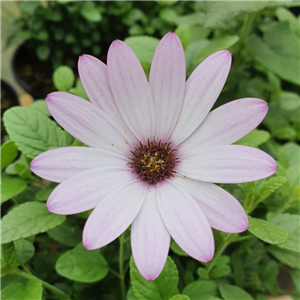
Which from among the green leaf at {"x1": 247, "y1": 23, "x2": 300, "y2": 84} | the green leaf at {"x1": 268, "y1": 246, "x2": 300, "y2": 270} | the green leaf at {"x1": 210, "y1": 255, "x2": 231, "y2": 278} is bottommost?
the green leaf at {"x1": 268, "y1": 246, "x2": 300, "y2": 270}

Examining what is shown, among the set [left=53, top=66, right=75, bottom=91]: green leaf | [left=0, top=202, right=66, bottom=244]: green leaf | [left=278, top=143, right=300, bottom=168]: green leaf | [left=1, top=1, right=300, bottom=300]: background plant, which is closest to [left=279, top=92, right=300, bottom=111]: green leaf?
[left=1, top=1, right=300, bottom=300]: background plant

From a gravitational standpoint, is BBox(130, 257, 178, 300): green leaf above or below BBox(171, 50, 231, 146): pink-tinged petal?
below

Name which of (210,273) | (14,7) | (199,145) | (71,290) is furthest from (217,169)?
(14,7)

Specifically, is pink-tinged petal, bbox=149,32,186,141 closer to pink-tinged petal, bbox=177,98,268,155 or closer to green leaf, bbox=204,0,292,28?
pink-tinged petal, bbox=177,98,268,155

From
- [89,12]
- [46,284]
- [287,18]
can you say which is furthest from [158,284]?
[89,12]

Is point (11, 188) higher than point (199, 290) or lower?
higher

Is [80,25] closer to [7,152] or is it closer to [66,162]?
[7,152]
